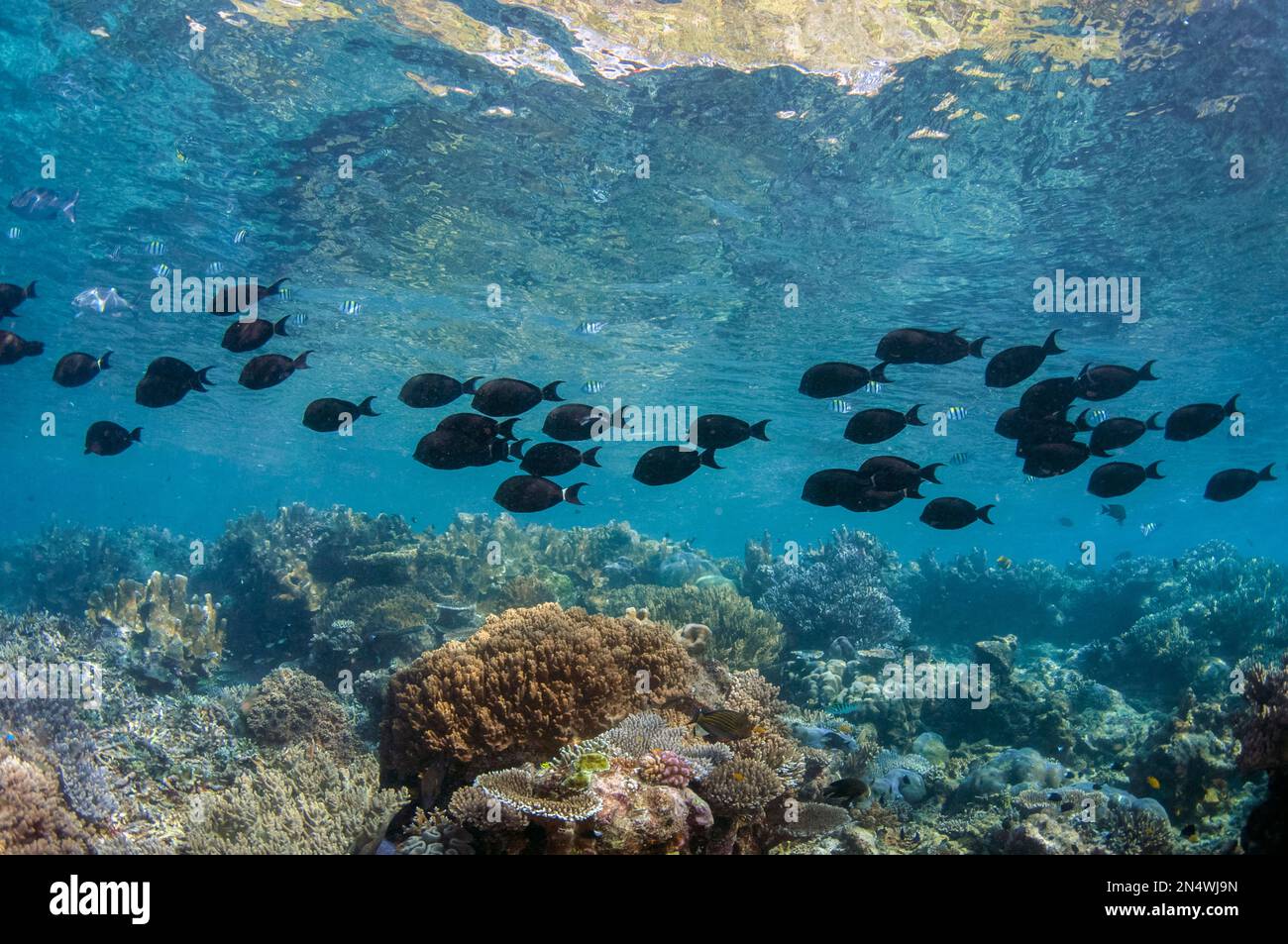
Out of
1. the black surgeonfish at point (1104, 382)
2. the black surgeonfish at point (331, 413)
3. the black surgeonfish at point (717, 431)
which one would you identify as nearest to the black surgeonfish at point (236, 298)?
the black surgeonfish at point (331, 413)

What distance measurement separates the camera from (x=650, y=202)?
1473 centimetres

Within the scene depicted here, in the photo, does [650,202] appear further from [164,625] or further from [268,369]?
[164,625]

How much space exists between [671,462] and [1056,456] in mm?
3701

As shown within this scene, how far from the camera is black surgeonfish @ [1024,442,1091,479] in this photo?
6.16m

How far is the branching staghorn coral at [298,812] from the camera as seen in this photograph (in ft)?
16.9

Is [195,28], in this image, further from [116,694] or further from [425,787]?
[425,787]

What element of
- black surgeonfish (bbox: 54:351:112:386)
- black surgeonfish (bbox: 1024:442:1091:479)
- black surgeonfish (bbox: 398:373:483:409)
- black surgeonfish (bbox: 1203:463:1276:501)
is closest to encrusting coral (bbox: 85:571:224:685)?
black surgeonfish (bbox: 54:351:112:386)

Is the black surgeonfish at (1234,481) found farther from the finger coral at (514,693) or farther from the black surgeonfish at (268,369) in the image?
the black surgeonfish at (268,369)

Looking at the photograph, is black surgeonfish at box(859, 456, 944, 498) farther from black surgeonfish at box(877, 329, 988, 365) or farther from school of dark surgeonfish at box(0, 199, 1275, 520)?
black surgeonfish at box(877, 329, 988, 365)

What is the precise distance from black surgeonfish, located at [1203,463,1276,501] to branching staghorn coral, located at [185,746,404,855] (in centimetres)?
823

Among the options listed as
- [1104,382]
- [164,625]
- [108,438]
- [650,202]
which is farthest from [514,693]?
[650,202]

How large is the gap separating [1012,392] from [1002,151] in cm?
1404

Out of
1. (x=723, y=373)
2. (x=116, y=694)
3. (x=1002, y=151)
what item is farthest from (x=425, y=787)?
(x=723, y=373)

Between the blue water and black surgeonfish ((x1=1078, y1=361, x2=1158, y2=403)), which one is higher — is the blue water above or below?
above
